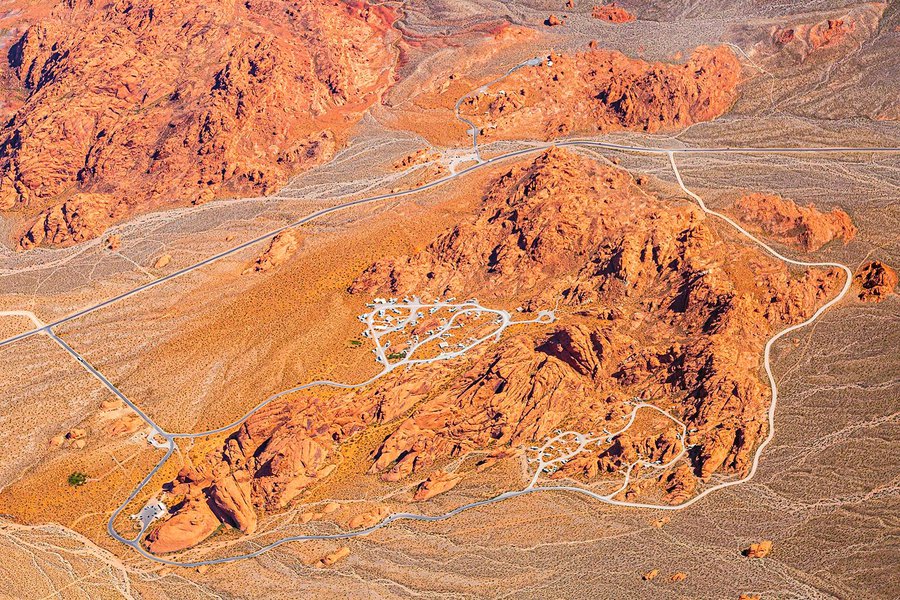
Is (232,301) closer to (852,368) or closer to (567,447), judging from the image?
(567,447)

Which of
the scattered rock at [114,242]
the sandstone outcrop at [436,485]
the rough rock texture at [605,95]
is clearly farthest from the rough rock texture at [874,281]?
the scattered rock at [114,242]

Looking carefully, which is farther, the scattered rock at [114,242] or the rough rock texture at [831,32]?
the rough rock texture at [831,32]

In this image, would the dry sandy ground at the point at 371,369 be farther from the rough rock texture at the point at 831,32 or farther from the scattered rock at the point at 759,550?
the rough rock texture at the point at 831,32

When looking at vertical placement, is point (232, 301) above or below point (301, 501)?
above

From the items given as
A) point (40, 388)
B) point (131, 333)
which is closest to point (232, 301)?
point (131, 333)

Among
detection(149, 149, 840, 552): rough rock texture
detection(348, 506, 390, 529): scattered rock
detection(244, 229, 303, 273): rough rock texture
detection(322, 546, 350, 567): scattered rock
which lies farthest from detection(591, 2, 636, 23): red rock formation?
detection(322, 546, 350, 567): scattered rock

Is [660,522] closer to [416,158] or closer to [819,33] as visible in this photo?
[416,158]

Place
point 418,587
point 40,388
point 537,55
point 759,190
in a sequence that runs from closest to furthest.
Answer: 1. point 418,587
2. point 40,388
3. point 759,190
4. point 537,55
